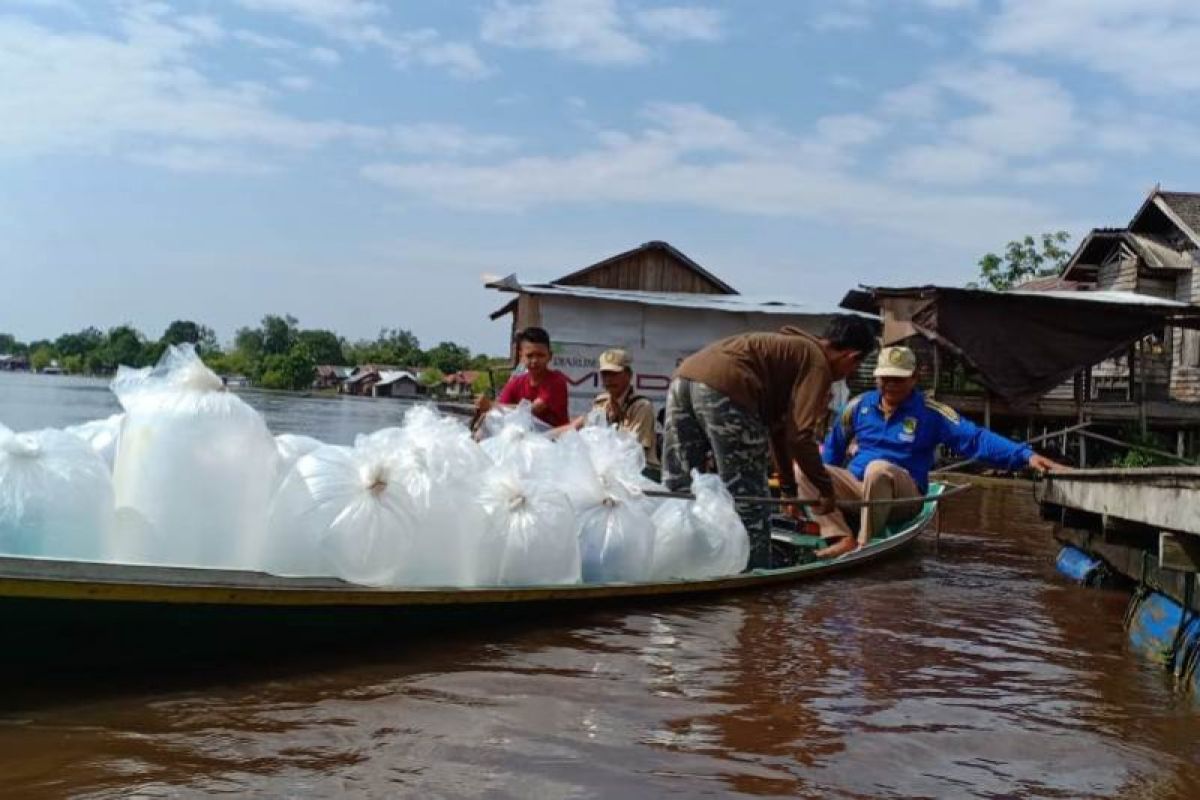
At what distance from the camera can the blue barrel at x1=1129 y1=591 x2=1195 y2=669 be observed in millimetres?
3984

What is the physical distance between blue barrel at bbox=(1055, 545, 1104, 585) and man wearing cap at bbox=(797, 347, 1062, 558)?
76 centimetres

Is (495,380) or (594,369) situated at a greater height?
(594,369)

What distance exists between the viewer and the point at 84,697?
2.96 meters

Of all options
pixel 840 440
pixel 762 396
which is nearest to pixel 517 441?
pixel 762 396

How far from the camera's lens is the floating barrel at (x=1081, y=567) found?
607 cm

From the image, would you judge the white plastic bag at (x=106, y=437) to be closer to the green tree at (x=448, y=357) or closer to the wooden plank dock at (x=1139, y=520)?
the wooden plank dock at (x=1139, y=520)

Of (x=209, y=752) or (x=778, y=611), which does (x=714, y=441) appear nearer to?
(x=778, y=611)

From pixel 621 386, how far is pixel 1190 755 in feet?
13.7

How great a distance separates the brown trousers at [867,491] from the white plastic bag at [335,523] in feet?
11.4

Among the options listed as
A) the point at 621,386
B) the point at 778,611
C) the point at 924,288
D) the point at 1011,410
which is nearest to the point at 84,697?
the point at 778,611

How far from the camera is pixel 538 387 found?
22.0 feet

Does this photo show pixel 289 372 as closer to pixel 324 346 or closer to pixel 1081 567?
pixel 324 346

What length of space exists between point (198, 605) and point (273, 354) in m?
96.5

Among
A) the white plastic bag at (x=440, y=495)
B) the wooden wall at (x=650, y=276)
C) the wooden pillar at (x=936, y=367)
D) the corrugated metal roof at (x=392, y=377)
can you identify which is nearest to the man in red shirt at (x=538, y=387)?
the white plastic bag at (x=440, y=495)
